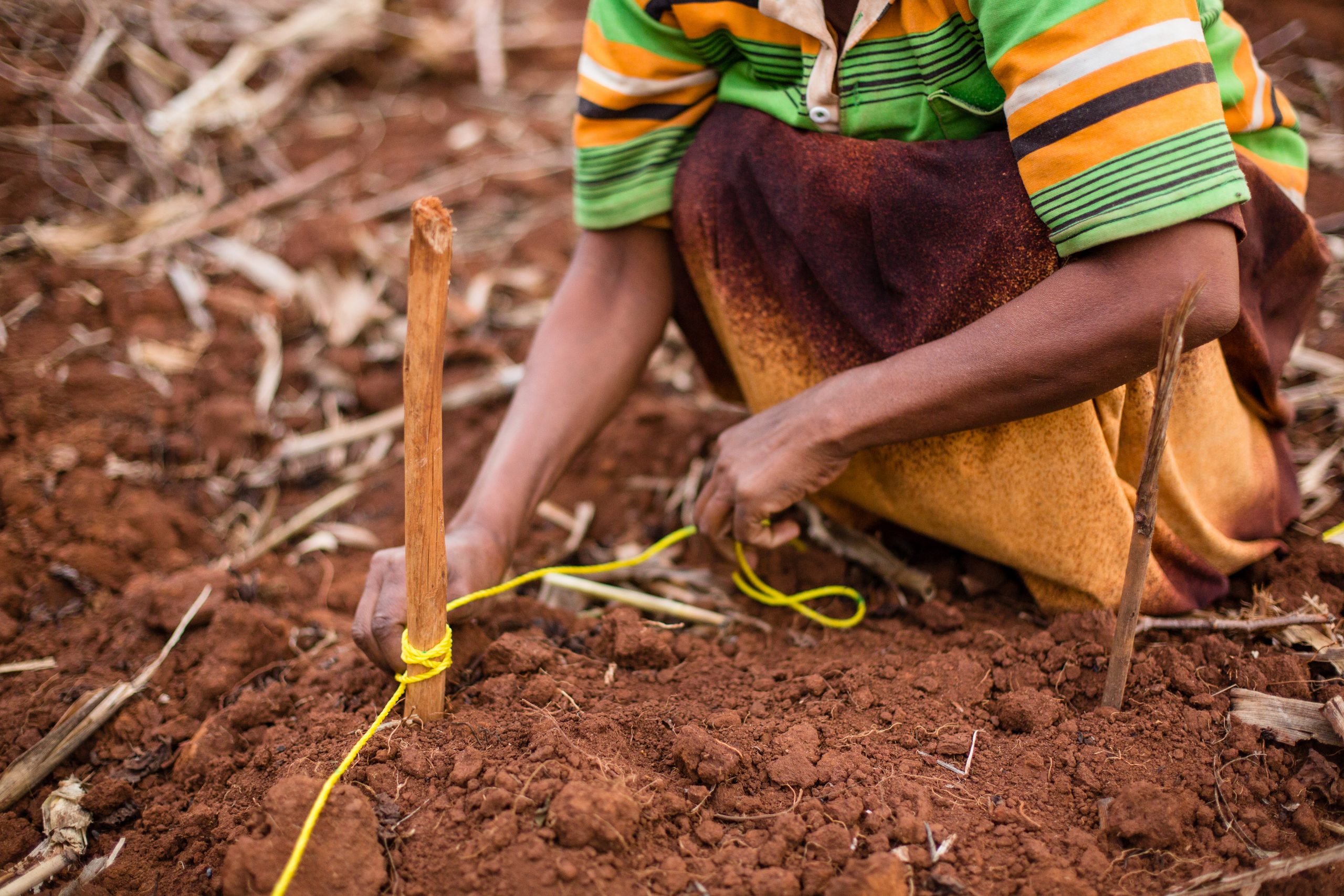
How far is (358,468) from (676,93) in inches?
60.4

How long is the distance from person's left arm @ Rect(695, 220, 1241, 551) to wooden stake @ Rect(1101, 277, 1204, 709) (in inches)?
2.2

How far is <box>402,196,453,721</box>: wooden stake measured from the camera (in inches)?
49.6

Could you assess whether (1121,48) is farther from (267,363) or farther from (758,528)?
(267,363)

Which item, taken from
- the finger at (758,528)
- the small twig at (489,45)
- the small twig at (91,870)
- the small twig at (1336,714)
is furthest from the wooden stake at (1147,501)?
the small twig at (489,45)

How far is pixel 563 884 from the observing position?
4.30ft

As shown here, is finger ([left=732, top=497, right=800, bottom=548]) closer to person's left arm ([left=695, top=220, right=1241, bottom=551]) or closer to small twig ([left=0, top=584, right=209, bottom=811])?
person's left arm ([left=695, top=220, right=1241, bottom=551])

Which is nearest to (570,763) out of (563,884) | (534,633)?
(563,884)

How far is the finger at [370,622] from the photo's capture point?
1686mm

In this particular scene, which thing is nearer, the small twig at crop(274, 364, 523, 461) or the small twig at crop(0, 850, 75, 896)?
the small twig at crop(0, 850, 75, 896)

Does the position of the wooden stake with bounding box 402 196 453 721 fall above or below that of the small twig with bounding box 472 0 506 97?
below

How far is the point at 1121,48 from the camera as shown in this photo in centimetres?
130

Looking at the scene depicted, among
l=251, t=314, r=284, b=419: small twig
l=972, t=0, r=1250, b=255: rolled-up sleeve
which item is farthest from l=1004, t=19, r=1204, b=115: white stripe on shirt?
l=251, t=314, r=284, b=419: small twig

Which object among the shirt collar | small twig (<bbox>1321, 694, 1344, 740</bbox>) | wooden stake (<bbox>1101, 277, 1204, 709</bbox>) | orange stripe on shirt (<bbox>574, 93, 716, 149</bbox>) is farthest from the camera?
orange stripe on shirt (<bbox>574, 93, 716, 149</bbox>)

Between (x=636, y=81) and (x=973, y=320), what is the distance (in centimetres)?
85
